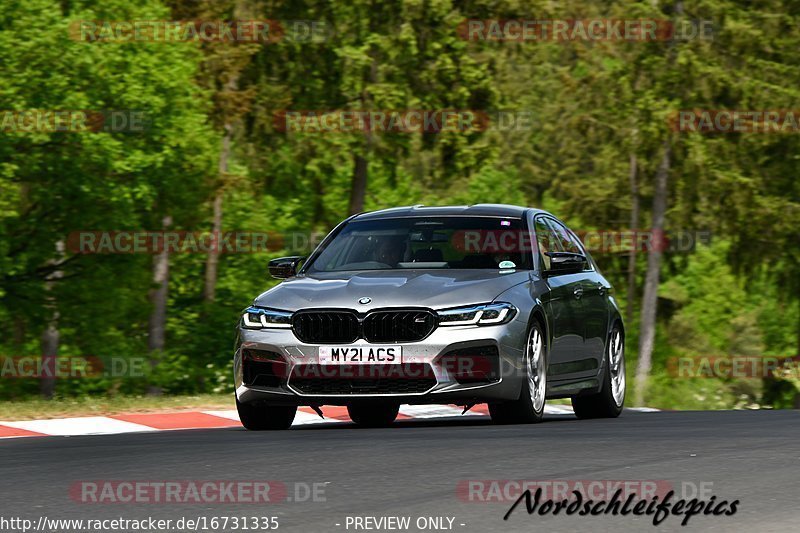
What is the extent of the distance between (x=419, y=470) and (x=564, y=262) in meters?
4.34

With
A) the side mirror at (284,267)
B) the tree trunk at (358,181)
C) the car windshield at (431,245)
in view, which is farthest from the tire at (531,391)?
the tree trunk at (358,181)

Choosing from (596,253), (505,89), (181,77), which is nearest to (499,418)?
(181,77)

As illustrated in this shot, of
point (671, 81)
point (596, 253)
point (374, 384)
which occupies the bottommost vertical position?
point (596, 253)

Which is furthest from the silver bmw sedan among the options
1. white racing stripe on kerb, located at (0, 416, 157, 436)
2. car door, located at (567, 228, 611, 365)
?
white racing stripe on kerb, located at (0, 416, 157, 436)

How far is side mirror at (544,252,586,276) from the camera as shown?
12.9 meters

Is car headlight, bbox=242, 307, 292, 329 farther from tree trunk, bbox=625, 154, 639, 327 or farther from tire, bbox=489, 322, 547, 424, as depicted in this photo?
tree trunk, bbox=625, 154, 639, 327

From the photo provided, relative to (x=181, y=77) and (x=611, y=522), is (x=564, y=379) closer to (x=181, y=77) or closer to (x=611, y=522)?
(x=611, y=522)

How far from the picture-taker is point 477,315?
11.8 meters

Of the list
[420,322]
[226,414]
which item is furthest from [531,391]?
[226,414]

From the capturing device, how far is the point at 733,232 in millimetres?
43562

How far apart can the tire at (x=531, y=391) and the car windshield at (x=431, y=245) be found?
2.29 ft

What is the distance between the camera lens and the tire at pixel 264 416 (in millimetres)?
12594

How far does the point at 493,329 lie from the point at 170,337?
127 ft

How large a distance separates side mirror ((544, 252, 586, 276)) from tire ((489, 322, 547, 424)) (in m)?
0.59
